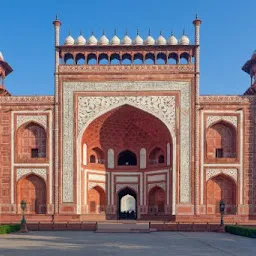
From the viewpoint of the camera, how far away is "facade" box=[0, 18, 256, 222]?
2075 centimetres

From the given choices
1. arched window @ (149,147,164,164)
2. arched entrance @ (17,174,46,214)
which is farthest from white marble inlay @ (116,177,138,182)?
arched entrance @ (17,174,46,214)

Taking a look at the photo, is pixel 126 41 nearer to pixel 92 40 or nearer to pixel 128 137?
pixel 92 40

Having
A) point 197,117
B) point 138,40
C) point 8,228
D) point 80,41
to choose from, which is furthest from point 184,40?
point 8,228

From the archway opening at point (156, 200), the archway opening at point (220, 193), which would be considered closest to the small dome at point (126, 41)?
the archway opening at point (156, 200)

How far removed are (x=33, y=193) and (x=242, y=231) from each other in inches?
446

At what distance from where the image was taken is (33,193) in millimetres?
21453

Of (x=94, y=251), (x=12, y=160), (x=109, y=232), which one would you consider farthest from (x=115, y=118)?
(x=94, y=251)

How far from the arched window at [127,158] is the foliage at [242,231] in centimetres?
859

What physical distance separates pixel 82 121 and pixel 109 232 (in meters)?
6.63

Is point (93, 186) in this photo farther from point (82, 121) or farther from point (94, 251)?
point (94, 251)

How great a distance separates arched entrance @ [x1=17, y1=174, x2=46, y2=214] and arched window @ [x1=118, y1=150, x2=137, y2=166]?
478 centimetres

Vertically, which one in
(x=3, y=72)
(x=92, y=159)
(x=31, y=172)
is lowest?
(x=31, y=172)

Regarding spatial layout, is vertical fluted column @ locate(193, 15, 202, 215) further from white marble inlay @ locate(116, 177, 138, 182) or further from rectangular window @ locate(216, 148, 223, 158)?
white marble inlay @ locate(116, 177, 138, 182)

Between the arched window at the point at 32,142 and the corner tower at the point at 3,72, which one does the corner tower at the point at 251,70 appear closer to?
the arched window at the point at 32,142
